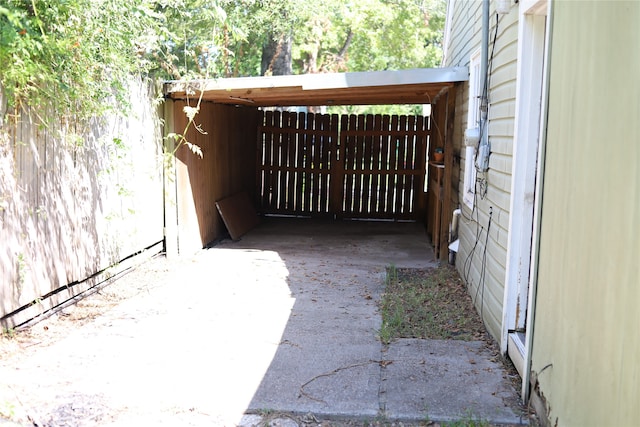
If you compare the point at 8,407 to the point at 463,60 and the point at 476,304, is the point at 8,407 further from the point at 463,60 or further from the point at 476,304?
the point at 463,60

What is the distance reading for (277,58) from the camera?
598 inches

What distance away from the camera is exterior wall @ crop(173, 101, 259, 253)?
26.6 ft

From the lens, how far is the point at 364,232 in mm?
10742

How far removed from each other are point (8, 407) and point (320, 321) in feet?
8.57

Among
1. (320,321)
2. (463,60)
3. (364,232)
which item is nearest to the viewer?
(320,321)

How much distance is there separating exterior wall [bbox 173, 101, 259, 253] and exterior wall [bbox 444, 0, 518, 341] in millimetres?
3426

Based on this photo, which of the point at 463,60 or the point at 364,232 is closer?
the point at 463,60

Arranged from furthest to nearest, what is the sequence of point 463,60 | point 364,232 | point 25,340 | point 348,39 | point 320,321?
1. point 348,39
2. point 364,232
3. point 463,60
4. point 320,321
5. point 25,340

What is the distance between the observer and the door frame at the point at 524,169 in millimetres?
4340

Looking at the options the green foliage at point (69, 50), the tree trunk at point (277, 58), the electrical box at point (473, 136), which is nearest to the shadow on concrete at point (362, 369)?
the electrical box at point (473, 136)

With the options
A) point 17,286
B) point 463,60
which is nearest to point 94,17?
point 17,286

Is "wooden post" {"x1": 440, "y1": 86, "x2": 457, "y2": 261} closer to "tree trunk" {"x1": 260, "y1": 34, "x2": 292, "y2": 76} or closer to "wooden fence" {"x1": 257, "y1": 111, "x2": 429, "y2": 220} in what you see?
"wooden fence" {"x1": 257, "y1": 111, "x2": 429, "y2": 220}

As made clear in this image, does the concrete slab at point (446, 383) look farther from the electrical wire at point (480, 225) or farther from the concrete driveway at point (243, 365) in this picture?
the electrical wire at point (480, 225)

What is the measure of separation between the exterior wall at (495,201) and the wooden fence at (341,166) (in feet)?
16.4
